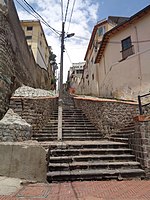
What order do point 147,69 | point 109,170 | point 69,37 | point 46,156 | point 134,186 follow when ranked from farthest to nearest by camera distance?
point 147,69, point 69,37, point 109,170, point 46,156, point 134,186

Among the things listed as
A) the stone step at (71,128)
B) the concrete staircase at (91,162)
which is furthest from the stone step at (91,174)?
the stone step at (71,128)

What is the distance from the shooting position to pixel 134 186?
150 inches

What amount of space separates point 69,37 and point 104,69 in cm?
716

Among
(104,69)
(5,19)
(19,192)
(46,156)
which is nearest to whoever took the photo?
(19,192)

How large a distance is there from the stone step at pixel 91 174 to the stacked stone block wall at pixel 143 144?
248 mm

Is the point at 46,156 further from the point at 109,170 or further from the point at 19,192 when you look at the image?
the point at 109,170

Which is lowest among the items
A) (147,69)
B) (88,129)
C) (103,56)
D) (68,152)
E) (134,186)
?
(134,186)

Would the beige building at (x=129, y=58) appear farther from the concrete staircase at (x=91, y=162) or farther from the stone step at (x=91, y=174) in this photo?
the stone step at (x=91, y=174)

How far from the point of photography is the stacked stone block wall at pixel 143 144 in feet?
15.1

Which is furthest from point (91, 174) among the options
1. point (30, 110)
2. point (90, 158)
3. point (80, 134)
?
point (30, 110)

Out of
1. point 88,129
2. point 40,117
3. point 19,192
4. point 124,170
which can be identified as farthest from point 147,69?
point 19,192

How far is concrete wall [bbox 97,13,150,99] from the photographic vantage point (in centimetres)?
1169

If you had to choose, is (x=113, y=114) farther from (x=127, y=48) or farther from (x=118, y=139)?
(x=127, y=48)

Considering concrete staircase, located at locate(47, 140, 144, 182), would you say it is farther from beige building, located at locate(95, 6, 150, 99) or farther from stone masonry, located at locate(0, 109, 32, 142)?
beige building, located at locate(95, 6, 150, 99)
